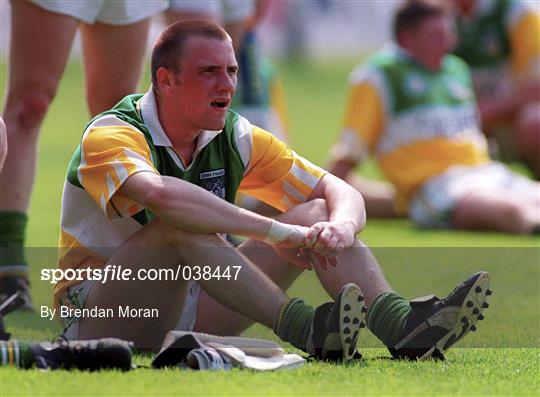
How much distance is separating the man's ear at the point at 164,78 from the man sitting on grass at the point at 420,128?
4.68 metres

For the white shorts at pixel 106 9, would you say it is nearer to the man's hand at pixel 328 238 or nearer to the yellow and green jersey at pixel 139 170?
the yellow and green jersey at pixel 139 170

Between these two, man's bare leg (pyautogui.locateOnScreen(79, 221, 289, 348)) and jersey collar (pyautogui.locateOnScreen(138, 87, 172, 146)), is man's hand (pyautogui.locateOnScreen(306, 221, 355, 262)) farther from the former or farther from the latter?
jersey collar (pyautogui.locateOnScreen(138, 87, 172, 146))

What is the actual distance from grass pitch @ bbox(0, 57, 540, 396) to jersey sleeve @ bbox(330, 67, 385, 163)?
53 cm

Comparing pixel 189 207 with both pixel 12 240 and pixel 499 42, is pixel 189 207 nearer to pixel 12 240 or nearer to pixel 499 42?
pixel 12 240

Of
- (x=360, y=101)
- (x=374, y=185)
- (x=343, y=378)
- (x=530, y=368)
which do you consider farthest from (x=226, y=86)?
(x=374, y=185)

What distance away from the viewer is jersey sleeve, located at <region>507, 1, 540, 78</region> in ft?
33.6

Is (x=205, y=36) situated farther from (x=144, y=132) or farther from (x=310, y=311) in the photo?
(x=310, y=311)

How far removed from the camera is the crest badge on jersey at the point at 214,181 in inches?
178

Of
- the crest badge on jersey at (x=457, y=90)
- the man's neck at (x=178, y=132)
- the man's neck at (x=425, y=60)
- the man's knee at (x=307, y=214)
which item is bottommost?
the man's knee at (x=307, y=214)

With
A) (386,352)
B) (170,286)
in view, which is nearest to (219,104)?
(170,286)

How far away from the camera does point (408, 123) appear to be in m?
9.10

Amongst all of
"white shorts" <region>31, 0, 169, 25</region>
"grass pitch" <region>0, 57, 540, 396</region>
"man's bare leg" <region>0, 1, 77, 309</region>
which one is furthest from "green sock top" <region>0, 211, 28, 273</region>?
"white shorts" <region>31, 0, 169, 25</region>

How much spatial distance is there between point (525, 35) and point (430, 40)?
1.53 m

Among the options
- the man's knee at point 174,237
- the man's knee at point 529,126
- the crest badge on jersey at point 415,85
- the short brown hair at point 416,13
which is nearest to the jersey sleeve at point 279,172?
the man's knee at point 174,237
